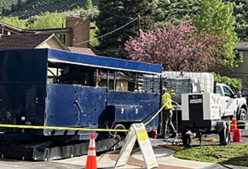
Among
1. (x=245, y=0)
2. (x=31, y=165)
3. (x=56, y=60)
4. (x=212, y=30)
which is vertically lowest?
(x=31, y=165)

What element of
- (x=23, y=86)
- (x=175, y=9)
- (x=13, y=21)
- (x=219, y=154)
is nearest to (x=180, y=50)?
(x=219, y=154)

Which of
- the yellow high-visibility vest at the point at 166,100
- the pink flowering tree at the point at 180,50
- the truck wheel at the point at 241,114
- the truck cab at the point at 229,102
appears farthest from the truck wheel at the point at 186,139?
the pink flowering tree at the point at 180,50

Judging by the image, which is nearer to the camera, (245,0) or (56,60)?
(56,60)

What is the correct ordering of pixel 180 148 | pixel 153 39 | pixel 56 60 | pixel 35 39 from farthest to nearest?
pixel 153 39, pixel 35 39, pixel 180 148, pixel 56 60

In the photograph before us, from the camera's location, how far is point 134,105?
16.0 meters

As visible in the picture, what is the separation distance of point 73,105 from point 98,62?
1.73 m

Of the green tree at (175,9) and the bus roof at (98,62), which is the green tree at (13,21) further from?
the bus roof at (98,62)

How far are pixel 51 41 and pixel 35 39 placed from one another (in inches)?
72.4

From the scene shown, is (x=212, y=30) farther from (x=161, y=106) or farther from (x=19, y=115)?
(x=19, y=115)

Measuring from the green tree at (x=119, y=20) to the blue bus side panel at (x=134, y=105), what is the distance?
34737 mm

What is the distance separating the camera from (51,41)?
117 feet

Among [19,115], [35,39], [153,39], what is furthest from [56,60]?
[153,39]

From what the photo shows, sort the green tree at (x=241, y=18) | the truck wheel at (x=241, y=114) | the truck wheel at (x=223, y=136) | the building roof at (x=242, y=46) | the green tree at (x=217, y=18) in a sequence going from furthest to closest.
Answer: the green tree at (x=241, y=18)
the building roof at (x=242, y=46)
the green tree at (x=217, y=18)
the truck wheel at (x=241, y=114)
the truck wheel at (x=223, y=136)

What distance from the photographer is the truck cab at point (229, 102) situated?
21.4 m
